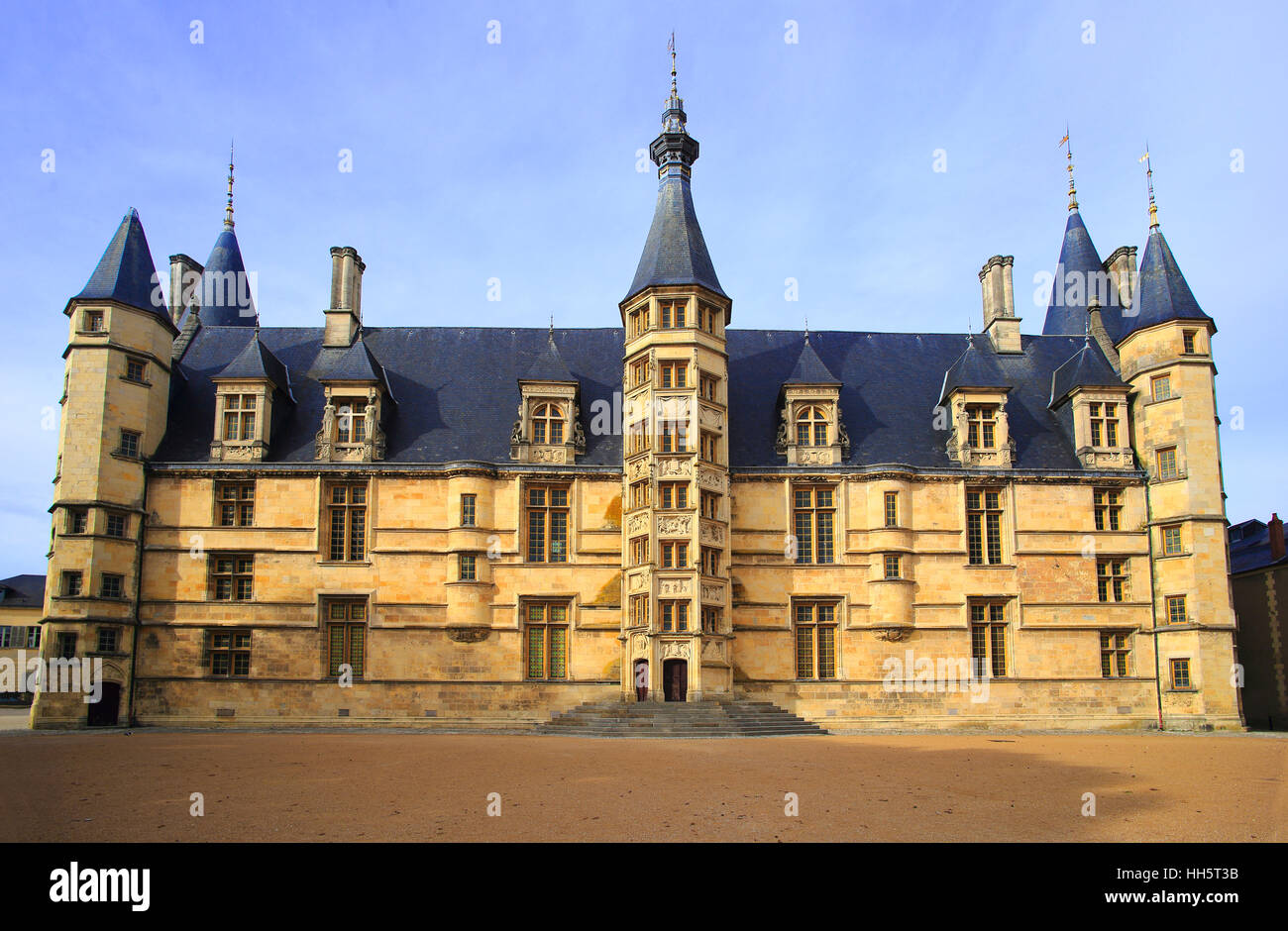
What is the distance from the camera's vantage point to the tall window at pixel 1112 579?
108 ft

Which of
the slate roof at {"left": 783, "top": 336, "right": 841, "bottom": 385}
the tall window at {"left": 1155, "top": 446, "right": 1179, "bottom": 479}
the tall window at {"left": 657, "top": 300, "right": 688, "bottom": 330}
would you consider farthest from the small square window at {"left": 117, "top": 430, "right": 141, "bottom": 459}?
the tall window at {"left": 1155, "top": 446, "right": 1179, "bottom": 479}

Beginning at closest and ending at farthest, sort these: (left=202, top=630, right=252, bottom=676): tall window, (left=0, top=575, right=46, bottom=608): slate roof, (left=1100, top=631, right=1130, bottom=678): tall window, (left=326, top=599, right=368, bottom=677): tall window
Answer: (left=202, top=630, right=252, bottom=676): tall window
(left=326, top=599, right=368, bottom=677): tall window
(left=1100, top=631, right=1130, bottom=678): tall window
(left=0, top=575, right=46, bottom=608): slate roof

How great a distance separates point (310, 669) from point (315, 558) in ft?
12.0

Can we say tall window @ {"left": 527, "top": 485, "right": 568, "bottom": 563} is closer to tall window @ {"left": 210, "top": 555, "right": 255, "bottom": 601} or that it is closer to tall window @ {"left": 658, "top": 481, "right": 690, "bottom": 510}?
tall window @ {"left": 658, "top": 481, "right": 690, "bottom": 510}

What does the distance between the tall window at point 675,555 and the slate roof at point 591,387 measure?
167 inches

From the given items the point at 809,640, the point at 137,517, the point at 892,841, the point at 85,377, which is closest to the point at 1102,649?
the point at 809,640

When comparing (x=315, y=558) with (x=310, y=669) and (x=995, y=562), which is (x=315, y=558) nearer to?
(x=310, y=669)

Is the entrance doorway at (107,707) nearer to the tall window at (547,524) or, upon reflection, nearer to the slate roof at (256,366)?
the slate roof at (256,366)

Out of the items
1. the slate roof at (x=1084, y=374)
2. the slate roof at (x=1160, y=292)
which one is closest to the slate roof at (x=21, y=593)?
the slate roof at (x=1084, y=374)

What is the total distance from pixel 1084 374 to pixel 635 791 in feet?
88.5

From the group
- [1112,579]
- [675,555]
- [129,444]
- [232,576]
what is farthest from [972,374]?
[129,444]

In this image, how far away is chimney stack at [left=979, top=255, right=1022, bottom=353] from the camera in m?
37.6

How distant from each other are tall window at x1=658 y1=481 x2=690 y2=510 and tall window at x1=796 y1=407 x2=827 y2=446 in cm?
524

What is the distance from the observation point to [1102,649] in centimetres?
3250
